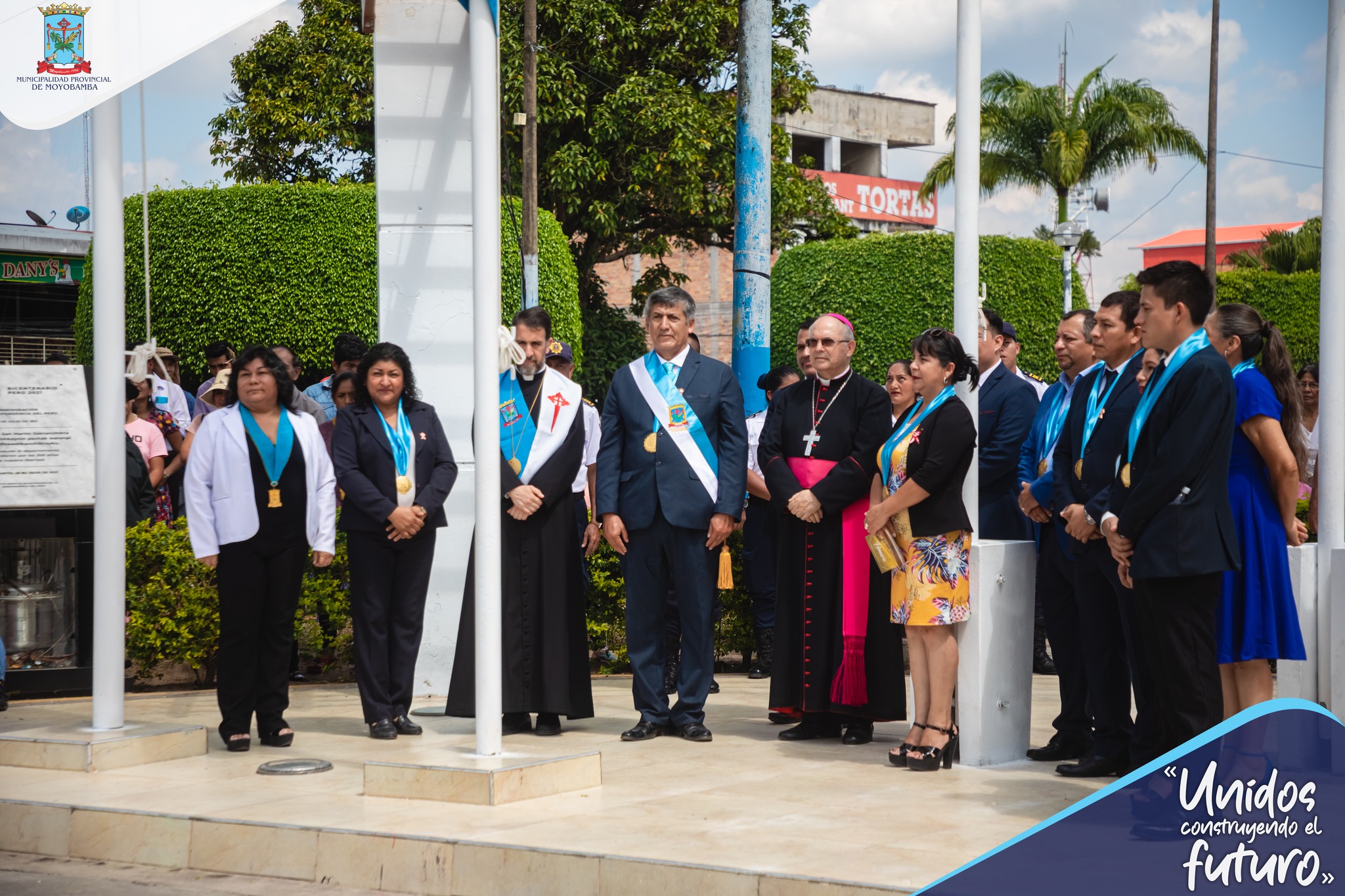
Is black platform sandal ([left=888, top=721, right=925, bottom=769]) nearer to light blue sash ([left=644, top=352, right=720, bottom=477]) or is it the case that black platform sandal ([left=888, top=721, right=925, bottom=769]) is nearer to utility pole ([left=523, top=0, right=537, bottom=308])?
light blue sash ([left=644, top=352, right=720, bottom=477])

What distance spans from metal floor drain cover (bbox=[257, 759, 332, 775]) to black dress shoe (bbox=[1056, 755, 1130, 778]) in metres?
3.15

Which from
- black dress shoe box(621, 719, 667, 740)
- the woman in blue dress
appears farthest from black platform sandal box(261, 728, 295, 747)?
the woman in blue dress

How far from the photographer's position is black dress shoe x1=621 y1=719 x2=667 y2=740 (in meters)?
6.68

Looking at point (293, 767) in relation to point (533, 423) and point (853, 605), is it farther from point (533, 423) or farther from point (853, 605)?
point (853, 605)

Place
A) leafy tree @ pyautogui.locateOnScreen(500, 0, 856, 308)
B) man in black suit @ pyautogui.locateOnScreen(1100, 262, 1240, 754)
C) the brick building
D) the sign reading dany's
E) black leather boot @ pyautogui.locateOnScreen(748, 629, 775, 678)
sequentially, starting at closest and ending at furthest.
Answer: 1. man in black suit @ pyautogui.locateOnScreen(1100, 262, 1240, 754)
2. the sign reading dany's
3. black leather boot @ pyautogui.locateOnScreen(748, 629, 775, 678)
4. leafy tree @ pyautogui.locateOnScreen(500, 0, 856, 308)
5. the brick building

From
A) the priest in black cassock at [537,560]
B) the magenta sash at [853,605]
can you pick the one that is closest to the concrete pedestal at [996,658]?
the magenta sash at [853,605]

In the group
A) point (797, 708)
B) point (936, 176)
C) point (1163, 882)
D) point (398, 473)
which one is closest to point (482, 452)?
point (398, 473)

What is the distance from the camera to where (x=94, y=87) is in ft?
19.2

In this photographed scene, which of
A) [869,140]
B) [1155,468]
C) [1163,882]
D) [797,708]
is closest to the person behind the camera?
[1163,882]

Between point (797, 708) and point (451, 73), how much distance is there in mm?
4093

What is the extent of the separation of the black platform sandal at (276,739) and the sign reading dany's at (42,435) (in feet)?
6.06

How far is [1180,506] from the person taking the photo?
4715mm

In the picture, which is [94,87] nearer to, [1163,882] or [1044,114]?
[1163,882]

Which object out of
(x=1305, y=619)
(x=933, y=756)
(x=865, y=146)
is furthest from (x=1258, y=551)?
(x=865, y=146)
